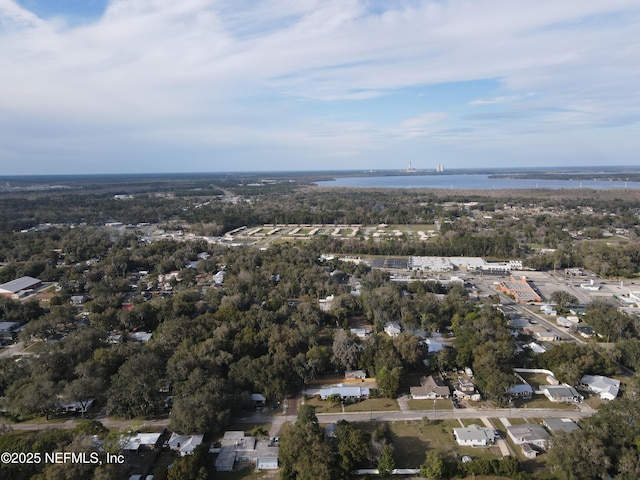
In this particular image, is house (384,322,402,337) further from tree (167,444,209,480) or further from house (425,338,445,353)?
tree (167,444,209,480)

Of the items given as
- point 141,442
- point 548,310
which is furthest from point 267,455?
point 548,310

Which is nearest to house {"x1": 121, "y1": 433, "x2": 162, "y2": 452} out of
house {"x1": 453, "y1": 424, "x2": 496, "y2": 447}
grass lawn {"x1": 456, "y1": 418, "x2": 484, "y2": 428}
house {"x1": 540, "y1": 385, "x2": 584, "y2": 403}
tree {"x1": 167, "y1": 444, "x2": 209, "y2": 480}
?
tree {"x1": 167, "y1": 444, "x2": 209, "y2": 480}

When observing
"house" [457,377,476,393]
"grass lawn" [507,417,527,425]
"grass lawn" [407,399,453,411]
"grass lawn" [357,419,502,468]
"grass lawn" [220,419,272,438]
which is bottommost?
"grass lawn" [357,419,502,468]

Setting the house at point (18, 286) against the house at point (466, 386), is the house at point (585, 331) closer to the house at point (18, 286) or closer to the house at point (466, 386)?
the house at point (466, 386)

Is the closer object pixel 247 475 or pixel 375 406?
pixel 247 475

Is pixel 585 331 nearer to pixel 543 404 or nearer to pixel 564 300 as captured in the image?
pixel 564 300

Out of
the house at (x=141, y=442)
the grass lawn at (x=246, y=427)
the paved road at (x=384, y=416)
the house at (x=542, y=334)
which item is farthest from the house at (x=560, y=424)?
A: the house at (x=141, y=442)

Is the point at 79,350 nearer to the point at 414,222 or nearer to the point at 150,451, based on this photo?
the point at 150,451
